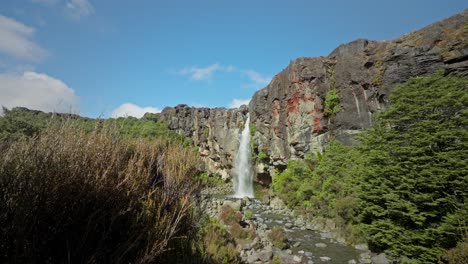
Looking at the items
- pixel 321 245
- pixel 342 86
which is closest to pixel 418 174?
pixel 321 245

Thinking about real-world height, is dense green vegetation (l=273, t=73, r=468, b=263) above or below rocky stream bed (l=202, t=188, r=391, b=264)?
above

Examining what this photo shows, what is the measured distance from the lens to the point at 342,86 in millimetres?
23562

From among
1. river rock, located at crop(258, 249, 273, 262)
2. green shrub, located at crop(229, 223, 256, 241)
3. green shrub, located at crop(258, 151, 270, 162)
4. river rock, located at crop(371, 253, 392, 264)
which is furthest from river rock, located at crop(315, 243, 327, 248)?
green shrub, located at crop(258, 151, 270, 162)

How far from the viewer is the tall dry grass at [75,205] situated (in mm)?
2490

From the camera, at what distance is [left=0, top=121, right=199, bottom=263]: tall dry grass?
98.0 inches

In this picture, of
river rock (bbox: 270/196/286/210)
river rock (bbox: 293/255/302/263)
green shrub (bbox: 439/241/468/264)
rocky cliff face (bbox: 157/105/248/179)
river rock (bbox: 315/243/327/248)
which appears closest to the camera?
green shrub (bbox: 439/241/468/264)

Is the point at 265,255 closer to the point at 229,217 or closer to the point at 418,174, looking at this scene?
the point at 229,217

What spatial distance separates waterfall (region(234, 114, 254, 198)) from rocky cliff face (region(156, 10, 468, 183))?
6.88ft

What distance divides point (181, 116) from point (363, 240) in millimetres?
48288

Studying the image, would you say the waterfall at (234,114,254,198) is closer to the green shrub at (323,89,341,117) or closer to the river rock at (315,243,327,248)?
the green shrub at (323,89,341,117)

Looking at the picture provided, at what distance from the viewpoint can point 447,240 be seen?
27.7ft

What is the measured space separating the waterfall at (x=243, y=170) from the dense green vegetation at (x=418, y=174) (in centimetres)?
2098

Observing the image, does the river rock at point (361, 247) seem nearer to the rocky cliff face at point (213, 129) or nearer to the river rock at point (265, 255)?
the river rock at point (265, 255)

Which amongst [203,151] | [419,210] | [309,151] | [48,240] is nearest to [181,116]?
[203,151]
